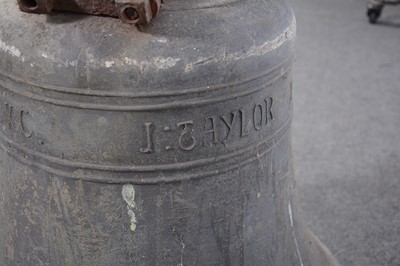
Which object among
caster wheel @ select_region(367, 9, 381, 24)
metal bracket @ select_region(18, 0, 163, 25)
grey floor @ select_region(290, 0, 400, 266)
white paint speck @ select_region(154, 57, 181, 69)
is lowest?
grey floor @ select_region(290, 0, 400, 266)

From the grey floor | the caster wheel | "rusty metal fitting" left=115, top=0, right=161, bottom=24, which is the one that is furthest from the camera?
the caster wheel

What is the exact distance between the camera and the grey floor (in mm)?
1582

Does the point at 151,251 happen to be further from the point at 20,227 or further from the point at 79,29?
the point at 79,29

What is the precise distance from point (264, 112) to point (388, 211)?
856 mm

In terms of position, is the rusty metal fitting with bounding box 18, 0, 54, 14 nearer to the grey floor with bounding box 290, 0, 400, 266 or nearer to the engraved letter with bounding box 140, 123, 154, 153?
the engraved letter with bounding box 140, 123, 154, 153

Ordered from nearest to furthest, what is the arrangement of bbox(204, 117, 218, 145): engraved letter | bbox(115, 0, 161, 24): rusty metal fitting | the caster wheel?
bbox(115, 0, 161, 24): rusty metal fitting
bbox(204, 117, 218, 145): engraved letter
the caster wheel

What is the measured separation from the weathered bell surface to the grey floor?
684 mm

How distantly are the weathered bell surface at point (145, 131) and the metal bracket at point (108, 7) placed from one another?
0.02m

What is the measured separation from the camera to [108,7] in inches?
31.9

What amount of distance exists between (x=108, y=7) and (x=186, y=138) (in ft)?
0.65

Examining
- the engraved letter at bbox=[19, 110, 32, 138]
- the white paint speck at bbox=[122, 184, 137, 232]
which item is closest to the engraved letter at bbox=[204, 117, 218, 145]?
the white paint speck at bbox=[122, 184, 137, 232]

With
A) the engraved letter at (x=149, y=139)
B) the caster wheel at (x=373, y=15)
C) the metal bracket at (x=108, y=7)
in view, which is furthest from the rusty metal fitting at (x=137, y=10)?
the caster wheel at (x=373, y=15)

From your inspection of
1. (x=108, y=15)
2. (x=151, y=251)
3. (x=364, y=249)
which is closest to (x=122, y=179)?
(x=151, y=251)

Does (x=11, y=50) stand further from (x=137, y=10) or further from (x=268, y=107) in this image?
(x=268, y=107)
